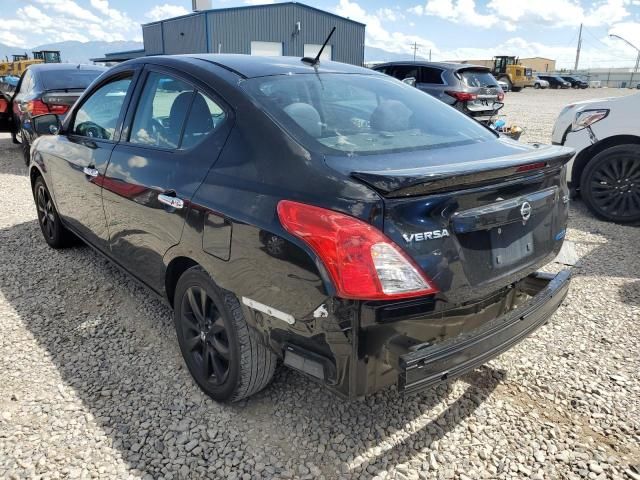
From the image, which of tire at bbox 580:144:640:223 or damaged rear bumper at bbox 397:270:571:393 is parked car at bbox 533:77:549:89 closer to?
tire at bbox 580:144:640:223

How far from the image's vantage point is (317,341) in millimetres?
1884

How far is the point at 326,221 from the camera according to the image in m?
1.78

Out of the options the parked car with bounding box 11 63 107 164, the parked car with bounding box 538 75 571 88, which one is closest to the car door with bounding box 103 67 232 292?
the parked car with bounding box 11 63 107 164

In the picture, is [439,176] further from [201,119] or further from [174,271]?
[174,271]

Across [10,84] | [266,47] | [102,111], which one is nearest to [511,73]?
[266,47]

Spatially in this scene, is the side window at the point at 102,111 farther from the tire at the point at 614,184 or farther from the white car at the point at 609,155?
the tire at the point at 614,184

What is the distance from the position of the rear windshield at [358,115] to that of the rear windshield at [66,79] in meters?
7.04

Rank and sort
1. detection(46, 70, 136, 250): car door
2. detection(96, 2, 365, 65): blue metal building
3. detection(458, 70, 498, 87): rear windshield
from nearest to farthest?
detection(46, 70, 136, 250): car door < detection(458, 70, 498, 87): rear windshield < detection(96, 2, 365, 65): blue metal building

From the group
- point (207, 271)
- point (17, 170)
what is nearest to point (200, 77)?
point (207, 271)

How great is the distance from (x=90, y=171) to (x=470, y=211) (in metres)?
2.54

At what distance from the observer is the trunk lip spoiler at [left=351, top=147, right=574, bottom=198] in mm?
1744

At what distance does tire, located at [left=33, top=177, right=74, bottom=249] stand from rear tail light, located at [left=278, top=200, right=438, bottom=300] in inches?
134

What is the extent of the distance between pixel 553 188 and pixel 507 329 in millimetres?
724

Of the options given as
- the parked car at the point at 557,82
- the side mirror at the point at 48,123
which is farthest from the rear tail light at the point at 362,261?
the parked car at the point at 557,82
